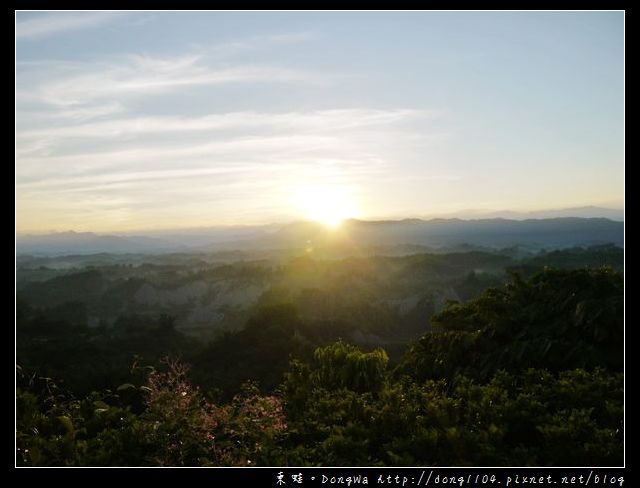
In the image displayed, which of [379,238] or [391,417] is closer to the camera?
[391,417]

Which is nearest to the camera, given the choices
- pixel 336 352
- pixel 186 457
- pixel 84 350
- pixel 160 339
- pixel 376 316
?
pixel 186 457

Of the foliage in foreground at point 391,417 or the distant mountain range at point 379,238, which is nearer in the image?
the foliage in foreground at point 391,417

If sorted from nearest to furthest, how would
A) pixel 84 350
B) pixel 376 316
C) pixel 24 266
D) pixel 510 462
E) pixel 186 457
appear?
pixel 510 462 → pixel 186 457 → pixel 84 350 → pixel 376 316 → pixel 24 266

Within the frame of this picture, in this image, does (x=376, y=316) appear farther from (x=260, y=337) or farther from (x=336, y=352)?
(x=336, y=352)

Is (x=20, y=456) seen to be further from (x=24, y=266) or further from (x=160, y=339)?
(x=24, y=266)

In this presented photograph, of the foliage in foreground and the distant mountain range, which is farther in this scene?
the distant mountain range

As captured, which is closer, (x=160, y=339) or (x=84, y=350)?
(x=84, y=350)

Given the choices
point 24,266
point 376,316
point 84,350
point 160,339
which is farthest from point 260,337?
point 24,266
